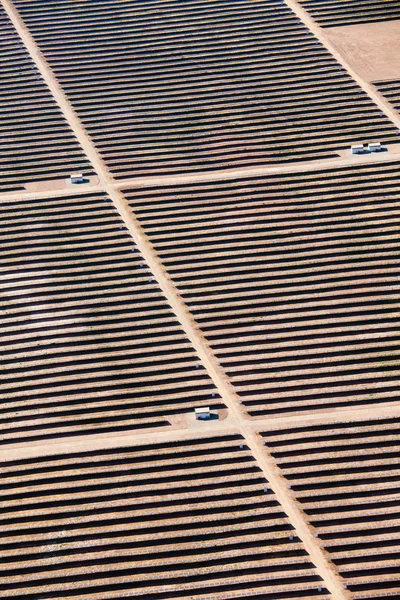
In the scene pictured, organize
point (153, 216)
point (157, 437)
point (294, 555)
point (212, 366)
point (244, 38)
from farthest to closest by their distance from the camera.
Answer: point (244, 38) < point (153, 216) < point (212, 366) < point (157, 437) < point (294, 555)

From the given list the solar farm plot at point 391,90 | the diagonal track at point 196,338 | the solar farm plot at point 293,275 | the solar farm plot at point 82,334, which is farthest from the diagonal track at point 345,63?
the solar farm plot at point 82,334

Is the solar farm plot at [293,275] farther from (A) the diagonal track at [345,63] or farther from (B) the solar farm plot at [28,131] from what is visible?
(B) the solar farm plot at [28,131]

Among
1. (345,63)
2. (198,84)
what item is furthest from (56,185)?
(345,63)

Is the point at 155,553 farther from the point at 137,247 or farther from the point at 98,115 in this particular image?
the point at 98,115

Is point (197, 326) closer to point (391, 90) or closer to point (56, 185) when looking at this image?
point (56, 185)

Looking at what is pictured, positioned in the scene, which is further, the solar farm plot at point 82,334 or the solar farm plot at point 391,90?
the solar farm plot at point 391,90

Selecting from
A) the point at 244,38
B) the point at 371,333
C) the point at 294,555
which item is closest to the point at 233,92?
the point at 244,38
